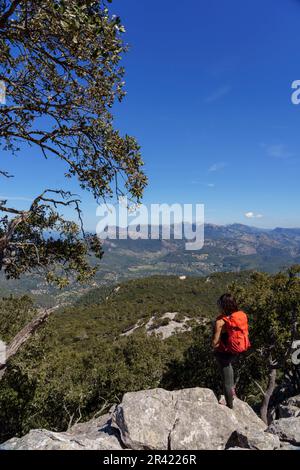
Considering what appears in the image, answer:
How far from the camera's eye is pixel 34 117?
10.0m

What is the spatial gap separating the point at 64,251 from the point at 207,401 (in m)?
7.19

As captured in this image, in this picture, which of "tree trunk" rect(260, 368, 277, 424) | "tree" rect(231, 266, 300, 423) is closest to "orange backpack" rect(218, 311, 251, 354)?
"tree" rect(231, 266, 300, 423)

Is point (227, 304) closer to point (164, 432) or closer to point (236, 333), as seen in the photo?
point (236, 333)

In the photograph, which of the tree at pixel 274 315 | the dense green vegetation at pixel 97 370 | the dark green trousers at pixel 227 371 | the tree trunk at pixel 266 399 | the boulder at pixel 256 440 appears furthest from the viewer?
the tree at pixel 274 315

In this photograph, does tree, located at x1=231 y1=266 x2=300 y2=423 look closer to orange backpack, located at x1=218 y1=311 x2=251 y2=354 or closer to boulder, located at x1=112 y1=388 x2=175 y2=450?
orange backpack, located at x1=218 y1=311 x2=251 y2=354

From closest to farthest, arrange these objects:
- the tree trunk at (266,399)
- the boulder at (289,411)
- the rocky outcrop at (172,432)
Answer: the rocky outcrop at (172,432) → the boulder at (289,411) → the tree trunk at (266,399)

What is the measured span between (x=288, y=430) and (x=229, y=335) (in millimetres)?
2786

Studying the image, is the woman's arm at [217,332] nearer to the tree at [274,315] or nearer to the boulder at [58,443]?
the boulder at [58,443]

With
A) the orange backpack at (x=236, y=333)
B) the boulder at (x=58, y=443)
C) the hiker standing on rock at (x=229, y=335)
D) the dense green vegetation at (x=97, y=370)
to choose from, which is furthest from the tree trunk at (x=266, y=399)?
the boulder at (x=58, y=443)

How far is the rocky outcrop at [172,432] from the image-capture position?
786 cm

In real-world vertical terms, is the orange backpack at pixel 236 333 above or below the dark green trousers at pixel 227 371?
above

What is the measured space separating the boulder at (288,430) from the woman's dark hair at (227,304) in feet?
10.6
